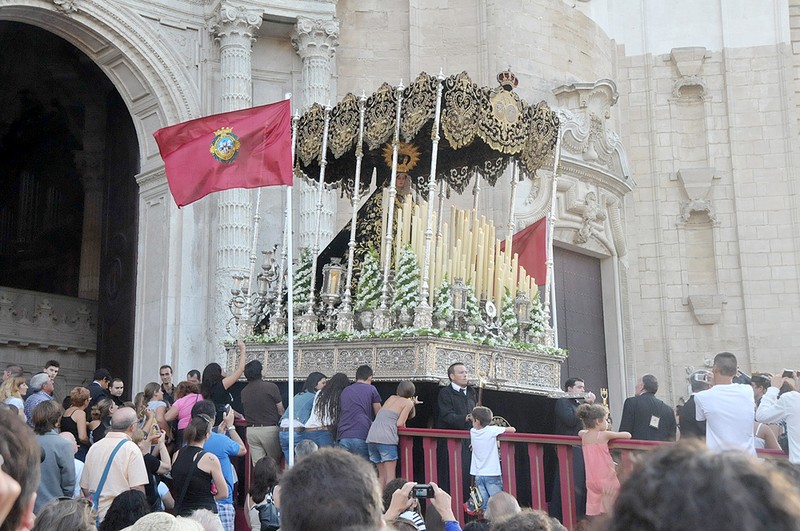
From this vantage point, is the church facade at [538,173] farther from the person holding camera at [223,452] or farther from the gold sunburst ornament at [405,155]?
the person holding camera at [223,452]

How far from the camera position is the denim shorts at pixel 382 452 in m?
10.2

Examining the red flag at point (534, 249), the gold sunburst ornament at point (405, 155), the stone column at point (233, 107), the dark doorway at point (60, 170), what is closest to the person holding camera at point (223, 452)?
the gold sunburst ornament at point (405, 155)

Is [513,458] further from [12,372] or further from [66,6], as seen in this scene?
[66,6]

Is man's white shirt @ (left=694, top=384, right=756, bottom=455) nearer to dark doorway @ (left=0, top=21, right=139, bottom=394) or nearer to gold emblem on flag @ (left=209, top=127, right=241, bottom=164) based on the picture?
gold emblem on flag @ (left=209, top=127, right=241, bottom=164)

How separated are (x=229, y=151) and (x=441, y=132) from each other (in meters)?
2.64

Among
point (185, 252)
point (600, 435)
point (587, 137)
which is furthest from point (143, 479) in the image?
point (587, 137)

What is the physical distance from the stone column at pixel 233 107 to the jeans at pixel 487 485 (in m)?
8.54

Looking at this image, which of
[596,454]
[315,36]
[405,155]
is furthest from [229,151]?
[315,36]

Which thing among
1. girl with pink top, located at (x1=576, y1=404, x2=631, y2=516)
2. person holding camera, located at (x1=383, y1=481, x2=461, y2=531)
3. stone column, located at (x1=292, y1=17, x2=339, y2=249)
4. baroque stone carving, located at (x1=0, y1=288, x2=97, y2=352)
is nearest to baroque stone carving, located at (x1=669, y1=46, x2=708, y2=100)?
stone column, located at (x1=292, y1=17, x2=339, y2=249)

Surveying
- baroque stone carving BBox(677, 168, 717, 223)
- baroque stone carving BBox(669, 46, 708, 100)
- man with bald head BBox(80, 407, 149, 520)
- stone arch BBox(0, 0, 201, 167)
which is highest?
baroque stone carving BBox(669, 46, 708, 100)

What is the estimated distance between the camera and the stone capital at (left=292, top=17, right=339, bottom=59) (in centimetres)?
1842

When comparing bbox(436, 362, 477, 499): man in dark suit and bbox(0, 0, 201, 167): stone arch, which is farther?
bbox(0, 0, 201, 167): stone arch

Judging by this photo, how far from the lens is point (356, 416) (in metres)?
10.4

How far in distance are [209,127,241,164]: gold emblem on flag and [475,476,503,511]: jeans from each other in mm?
5150
